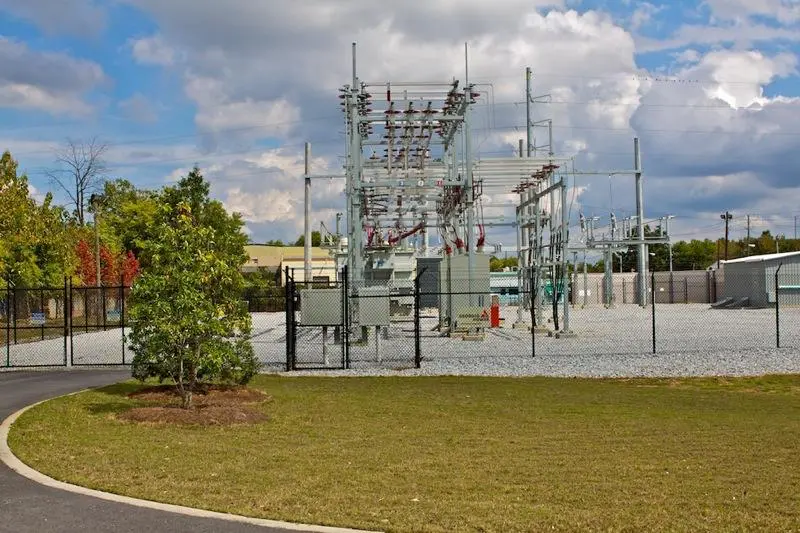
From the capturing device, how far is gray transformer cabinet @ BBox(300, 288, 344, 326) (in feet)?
71.1

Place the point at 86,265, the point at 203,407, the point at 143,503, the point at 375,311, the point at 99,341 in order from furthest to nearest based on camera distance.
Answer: the point at 86,265 → the point at 99,341 → the point at 375,311 → the point at 203,407 → the point at 143,503

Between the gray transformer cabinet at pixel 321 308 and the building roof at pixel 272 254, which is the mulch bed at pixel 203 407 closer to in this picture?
the gray transformer cabinet at pixel 321 308

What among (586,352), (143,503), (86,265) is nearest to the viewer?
(143,503)

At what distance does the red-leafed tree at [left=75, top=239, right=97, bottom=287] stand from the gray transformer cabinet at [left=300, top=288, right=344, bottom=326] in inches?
1662

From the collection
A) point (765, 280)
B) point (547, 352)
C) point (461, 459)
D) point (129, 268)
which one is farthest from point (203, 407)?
point (129, 268)

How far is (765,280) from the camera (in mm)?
53406

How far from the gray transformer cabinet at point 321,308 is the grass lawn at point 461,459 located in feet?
20.1

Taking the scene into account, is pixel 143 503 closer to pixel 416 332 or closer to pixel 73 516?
pixel 73 516

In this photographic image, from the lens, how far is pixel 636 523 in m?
6.89

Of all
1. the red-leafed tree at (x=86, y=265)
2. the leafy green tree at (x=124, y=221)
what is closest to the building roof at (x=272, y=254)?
the leafy green tree at (x=124, y=221)

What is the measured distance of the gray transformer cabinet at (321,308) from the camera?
21.7 m

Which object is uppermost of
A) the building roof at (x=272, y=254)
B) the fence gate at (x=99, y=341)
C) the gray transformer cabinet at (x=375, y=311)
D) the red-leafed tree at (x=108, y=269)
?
the building roof at (x=272, y=254)

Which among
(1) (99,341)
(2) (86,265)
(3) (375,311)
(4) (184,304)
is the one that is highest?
(2) (86,265)

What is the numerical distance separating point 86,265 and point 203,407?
5240 centimetres
